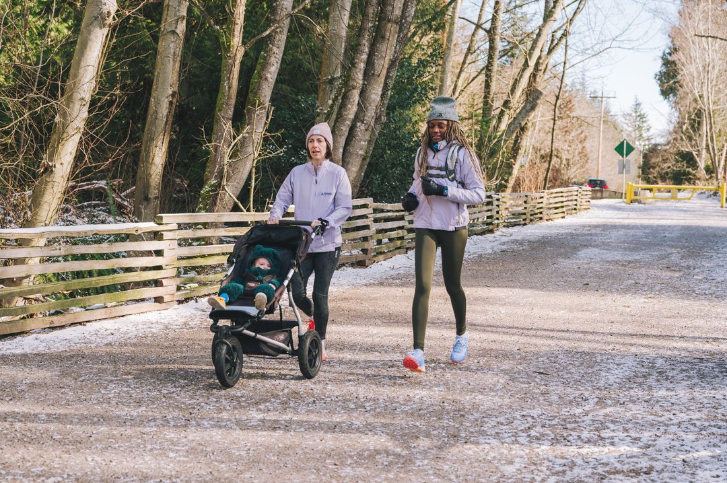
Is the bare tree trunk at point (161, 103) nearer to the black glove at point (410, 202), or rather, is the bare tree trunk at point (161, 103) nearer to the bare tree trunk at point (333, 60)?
the bare tree trunk at point (333, 60)

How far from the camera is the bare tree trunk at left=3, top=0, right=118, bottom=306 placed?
9797mm

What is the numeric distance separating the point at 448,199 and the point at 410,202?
311 millimetres

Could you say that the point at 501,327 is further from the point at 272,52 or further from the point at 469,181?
the point at 272,52

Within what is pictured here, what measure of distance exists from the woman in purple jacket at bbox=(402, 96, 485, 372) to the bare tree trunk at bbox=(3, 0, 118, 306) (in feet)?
16.0

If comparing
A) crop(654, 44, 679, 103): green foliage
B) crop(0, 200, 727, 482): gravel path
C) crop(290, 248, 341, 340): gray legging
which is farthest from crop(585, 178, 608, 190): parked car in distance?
crop(290, 248, 341, 340): gray legging

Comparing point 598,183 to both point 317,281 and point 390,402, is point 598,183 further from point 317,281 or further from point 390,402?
point 390,402

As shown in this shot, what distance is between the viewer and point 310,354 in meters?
6.60

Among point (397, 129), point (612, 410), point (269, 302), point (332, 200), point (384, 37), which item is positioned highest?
point (384, 37)

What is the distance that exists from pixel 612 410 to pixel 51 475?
362 centimetres

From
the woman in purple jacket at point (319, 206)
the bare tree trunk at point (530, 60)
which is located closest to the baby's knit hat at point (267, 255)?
the woman in purple jacket at point (319, 206)

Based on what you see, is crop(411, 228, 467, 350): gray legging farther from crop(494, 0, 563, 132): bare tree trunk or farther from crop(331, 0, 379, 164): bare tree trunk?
crop(494, 0, 563, 132): bare tree trunk

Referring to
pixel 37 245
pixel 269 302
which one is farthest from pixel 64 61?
pixel 269 302

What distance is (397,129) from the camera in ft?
70.3

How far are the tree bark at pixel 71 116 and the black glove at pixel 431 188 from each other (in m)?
5.14
